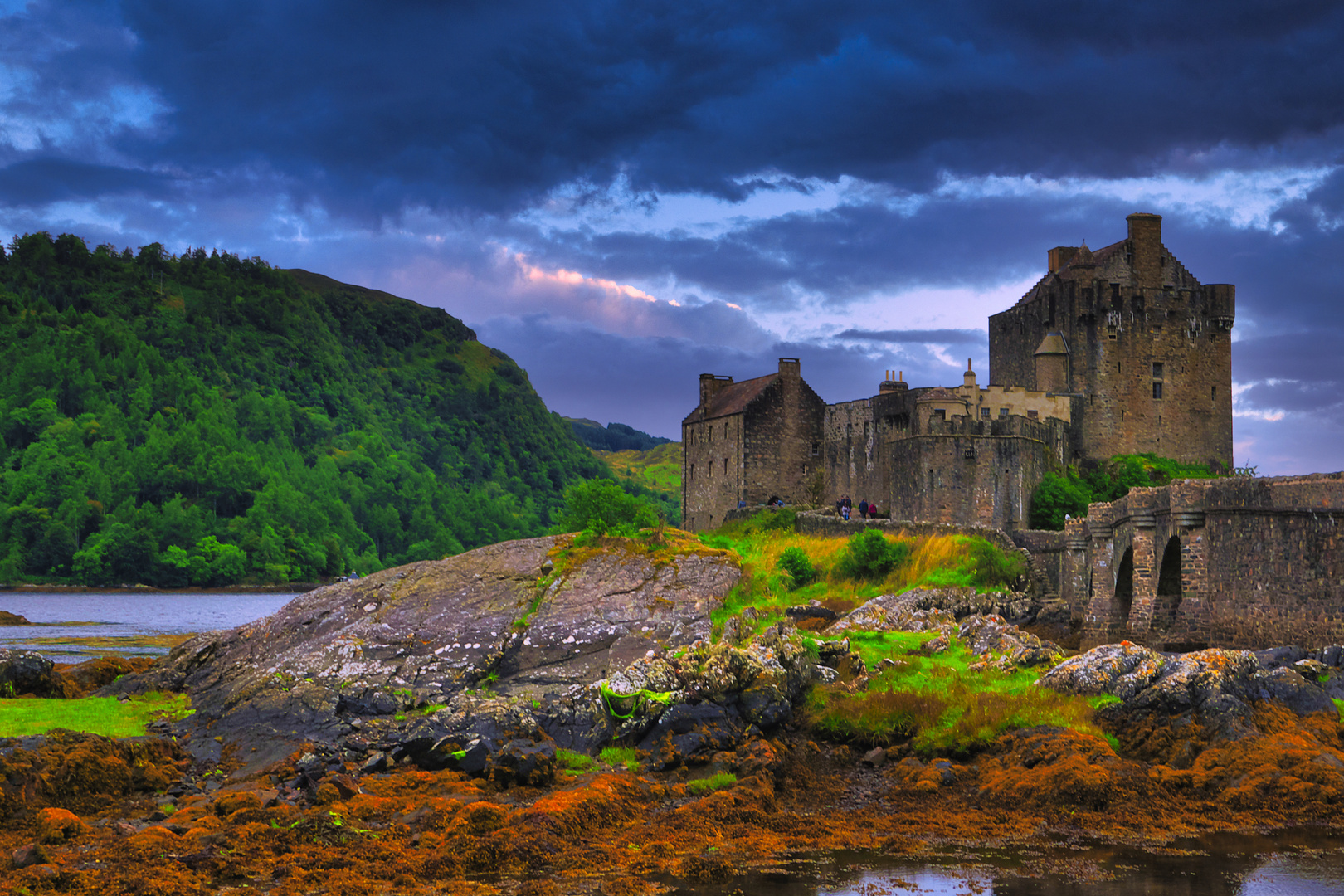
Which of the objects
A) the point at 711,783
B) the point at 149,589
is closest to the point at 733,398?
the point at 711,783

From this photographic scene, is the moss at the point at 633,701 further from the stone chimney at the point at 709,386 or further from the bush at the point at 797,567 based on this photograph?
the stone chimney at the point at 709,386

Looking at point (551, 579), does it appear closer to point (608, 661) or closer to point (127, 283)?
point (608, 661)

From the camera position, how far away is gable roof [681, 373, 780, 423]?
57.6 m

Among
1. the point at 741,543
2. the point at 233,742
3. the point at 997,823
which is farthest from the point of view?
the point at 741,543

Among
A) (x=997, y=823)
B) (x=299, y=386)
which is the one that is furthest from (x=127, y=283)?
(x=997, y=823)

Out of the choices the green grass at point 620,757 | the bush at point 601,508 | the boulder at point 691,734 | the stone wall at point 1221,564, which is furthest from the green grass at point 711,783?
the bush at point 601,508

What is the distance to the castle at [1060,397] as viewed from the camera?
51688 mm

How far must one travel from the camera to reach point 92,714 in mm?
22141

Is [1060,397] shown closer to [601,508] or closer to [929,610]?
[601,508]

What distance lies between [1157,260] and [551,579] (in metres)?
39.7

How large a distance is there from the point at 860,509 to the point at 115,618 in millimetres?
45165

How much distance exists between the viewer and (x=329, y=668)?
23500 millimetres

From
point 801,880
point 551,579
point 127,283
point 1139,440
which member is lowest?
point 801,880

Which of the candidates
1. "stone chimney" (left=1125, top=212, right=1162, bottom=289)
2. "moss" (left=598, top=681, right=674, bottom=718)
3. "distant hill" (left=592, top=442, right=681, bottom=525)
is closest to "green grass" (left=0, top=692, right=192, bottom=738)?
"moss" (left=598, top=681, right=674, bottom=718)
